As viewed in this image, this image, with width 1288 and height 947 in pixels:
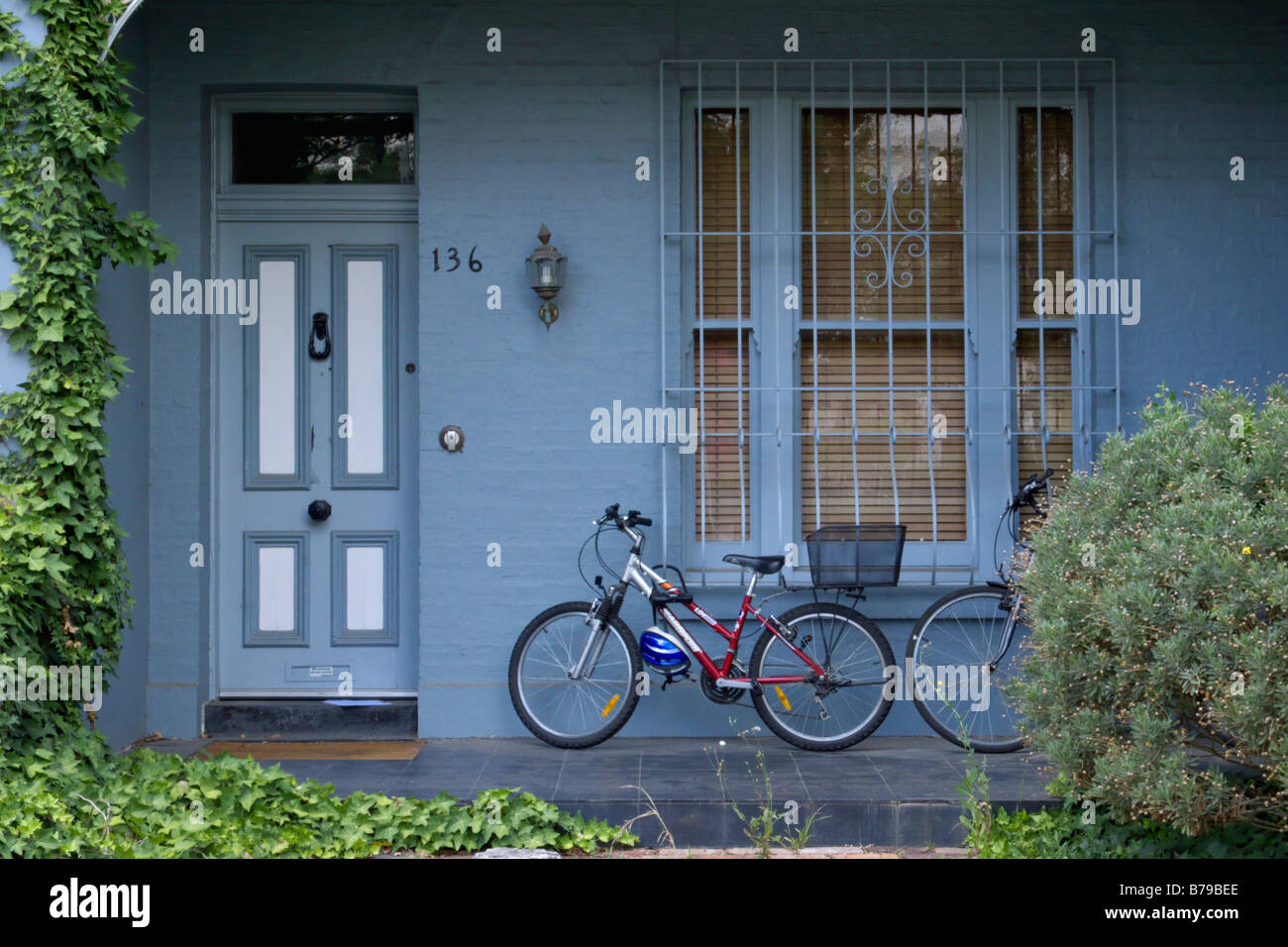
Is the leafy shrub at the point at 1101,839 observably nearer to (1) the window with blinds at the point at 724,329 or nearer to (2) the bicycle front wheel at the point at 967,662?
(2) the bicycle front wheel at the point at 967,662

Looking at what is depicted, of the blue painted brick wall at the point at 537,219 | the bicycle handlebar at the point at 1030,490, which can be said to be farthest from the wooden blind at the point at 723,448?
the bicycle handlebar at the point at 1030,490

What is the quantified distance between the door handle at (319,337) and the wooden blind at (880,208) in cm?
238

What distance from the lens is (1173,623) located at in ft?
10.9

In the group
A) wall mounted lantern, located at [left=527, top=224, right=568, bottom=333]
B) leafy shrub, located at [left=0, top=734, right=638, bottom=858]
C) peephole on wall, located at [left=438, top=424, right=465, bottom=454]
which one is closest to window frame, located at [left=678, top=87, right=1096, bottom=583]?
wall mounted lantern, located at [left=527, top=224, right=568, bottom=333]

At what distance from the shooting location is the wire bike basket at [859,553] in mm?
5316

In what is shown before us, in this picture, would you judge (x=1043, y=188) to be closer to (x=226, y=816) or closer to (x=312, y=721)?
(x=312, y=721)

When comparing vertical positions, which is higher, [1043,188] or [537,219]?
[1043,188]

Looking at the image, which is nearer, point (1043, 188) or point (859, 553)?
point (859, 553)

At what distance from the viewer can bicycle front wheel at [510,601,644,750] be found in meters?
5.38

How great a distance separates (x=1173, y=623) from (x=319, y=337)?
418 centimetres

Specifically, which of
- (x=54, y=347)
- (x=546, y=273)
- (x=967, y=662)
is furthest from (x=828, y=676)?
(x=54, y=347)

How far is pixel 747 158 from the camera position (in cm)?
588

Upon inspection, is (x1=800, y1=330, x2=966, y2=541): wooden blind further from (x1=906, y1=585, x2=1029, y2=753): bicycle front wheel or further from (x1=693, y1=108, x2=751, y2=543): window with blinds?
(x1=906, y1=585, x2=1029, y2=753): bicycle front wheel

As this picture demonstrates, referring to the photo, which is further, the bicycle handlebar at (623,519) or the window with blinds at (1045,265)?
the window with blinds at (1045,265)
